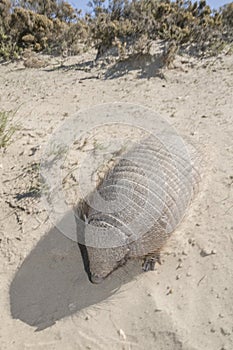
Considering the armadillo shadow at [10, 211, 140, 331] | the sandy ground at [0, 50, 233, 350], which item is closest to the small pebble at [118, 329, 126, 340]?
the sandy ground at [0, 50, 233, 350]

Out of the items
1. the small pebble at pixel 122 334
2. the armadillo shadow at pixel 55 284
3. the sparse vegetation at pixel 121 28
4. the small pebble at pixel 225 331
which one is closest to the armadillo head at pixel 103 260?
the armadillo shadow at pixel 55 284

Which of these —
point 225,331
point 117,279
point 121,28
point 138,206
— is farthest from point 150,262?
point 121,28

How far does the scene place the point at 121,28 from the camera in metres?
7.93

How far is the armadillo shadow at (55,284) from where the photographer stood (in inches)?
130

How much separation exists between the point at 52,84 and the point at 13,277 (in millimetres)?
4458

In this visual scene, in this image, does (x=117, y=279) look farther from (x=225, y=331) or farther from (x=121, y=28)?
(x=121, y=28)

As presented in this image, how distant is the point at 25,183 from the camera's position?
4.37 meters

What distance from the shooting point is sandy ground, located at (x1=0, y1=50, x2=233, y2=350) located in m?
3.04

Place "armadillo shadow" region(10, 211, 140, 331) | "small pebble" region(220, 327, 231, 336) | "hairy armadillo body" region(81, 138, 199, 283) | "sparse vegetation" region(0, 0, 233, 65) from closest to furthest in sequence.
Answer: "small pebble" region(220, 327, 231, 336) < "hairy armadillo body" region(81, 138, 199, 283) < "armadillo shadow" region(10, 211, 140, 331) < "sparse vegetation" region(0, 0, 233, 65)

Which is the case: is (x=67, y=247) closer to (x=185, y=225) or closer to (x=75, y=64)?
(x=185, y=225)

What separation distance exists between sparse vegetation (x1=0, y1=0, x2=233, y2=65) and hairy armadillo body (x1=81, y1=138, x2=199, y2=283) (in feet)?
13.8

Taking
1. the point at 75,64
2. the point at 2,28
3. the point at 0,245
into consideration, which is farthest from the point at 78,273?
the point at 2,28

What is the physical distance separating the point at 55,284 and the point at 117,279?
611 millimetres

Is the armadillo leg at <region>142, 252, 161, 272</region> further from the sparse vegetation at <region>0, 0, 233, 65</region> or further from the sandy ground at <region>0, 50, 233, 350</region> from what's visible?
the sparse vegetation at <region>0, 0, 233, 65</region>
